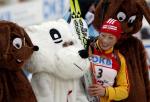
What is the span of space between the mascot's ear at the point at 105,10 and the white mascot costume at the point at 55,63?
31cm

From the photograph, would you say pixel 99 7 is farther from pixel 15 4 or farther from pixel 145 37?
pixel 15 4

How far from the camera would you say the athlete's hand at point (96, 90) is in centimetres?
259

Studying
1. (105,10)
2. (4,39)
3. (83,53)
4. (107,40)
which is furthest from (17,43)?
(105,10)

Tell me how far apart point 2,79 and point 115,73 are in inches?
25.7

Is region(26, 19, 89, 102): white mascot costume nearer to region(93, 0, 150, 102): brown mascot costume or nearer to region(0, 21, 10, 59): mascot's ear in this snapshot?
region(0, 21, 10, 59): mascot's ear

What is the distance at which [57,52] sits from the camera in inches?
96.4

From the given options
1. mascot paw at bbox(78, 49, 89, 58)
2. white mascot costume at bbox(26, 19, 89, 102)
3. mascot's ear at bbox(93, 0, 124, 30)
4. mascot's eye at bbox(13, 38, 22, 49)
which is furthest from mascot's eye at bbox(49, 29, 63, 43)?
mascot's ear at bbox(93, 0, 124, 30)

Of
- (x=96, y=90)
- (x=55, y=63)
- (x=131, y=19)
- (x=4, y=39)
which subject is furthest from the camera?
(x=131, y=19)

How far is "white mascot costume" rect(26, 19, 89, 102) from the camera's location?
241cm

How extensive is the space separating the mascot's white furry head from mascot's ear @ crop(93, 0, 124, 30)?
32cm

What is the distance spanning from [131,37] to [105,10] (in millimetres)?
213

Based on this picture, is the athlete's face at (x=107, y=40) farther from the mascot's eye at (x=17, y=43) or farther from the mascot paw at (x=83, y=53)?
the mascot's eye at (x=17, y=43)

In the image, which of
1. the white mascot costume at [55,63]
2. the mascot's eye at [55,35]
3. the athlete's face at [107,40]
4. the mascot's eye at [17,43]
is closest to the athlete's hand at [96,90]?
the white mascot costume at [55,63]

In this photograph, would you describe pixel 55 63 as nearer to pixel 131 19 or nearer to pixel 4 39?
pixel 4 39
